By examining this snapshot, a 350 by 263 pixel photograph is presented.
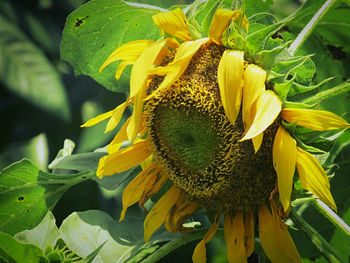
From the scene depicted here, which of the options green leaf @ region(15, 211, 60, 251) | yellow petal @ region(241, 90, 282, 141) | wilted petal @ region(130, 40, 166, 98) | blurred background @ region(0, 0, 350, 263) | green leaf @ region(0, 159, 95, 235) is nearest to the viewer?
yellow petal @ region(241, 90, 282, 141)

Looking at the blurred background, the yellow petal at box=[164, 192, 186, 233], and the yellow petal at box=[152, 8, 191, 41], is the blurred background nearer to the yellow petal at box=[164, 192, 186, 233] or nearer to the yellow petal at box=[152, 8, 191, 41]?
the yellow petal at box=[164, 192, 186, 233]

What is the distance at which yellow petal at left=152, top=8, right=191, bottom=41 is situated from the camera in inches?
44.1

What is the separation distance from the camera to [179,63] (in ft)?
3.60

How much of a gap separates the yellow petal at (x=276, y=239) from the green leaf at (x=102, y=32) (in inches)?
19.9

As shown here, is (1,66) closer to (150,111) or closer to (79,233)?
(79,233)

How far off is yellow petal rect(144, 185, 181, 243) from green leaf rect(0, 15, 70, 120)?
2.48ft

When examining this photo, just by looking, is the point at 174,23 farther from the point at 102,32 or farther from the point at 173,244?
the point at 173,244

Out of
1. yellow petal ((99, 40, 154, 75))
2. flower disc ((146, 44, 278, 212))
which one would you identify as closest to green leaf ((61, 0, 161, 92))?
yellow petal ((99, 40, 154, 75))

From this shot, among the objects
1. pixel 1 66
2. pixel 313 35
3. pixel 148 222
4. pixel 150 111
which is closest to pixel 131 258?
pixel 148 222

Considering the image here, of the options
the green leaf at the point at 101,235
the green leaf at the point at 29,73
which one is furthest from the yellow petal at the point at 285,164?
the green leaf at the point at 29,73

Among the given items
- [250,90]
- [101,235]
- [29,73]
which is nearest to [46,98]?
[29,73]

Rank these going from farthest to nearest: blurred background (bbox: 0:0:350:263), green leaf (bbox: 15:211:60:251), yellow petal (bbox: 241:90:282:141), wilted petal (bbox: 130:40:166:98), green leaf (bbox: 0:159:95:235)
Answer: blurred background (bbox: 0:0:350:263), green leaf (bbox: 0:159:95:235), green leaf (bbox: 15:211:60:251), wilted petal (bbox: 130:40:166:98), yellow petal (bbox: 241:90:282:141)

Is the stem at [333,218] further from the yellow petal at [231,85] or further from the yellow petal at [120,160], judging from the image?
the yellow petal at [120,160]

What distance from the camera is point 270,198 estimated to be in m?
1.10
